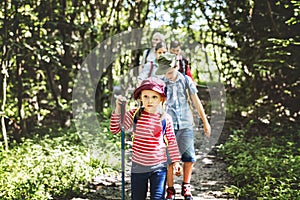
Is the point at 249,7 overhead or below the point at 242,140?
overhead

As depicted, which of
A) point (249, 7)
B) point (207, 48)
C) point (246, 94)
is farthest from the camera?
point (207, 48)

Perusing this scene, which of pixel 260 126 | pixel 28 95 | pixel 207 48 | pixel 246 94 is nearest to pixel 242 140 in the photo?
pixel 260 126

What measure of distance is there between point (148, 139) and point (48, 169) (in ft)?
6.17

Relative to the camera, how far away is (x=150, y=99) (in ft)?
11.9

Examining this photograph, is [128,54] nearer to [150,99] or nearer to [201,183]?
[201,183]

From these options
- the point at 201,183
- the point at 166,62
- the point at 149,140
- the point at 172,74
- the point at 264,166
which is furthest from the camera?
the point at 201,183

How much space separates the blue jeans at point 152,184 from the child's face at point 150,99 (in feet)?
1.62

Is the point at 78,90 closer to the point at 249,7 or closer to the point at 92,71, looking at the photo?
the point at 92,71

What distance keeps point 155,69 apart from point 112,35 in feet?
16.2

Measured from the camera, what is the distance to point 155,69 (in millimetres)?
4480

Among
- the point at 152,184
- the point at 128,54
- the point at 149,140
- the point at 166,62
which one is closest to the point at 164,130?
the point at 149,140

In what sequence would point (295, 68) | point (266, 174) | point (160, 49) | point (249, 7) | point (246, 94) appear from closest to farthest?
point (160, 49)
point (266, 174)
point (295, 68)
point (249, 7)
point (246, 94)

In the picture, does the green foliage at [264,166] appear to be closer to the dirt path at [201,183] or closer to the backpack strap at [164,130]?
the dirt path at [201,183]

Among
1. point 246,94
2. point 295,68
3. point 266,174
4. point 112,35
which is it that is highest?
point 112,35
